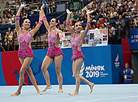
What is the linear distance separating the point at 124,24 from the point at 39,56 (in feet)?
12.8

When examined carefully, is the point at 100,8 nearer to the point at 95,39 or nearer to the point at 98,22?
the point at 98,22

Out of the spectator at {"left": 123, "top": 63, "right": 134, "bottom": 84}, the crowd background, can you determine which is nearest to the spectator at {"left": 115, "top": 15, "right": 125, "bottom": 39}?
the crowd background

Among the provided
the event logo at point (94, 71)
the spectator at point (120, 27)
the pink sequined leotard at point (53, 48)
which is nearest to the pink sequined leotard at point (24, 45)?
the pink sequined leotard at point (53, 48)

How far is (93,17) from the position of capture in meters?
14.7

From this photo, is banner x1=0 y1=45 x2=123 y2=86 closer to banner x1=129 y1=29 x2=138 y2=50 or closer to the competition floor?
banner x1=129 y1=29 x2=138 y2=50

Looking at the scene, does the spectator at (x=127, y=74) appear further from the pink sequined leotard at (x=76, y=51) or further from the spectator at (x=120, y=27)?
the pink sequined leotard at (x=76, y=51)

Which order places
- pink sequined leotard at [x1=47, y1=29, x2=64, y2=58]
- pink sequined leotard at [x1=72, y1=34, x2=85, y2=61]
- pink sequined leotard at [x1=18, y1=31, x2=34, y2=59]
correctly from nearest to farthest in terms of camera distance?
pink sequined leotard at [x1=72, y1=34, x2=85, y2=61]
pink sequined leotard at [x1=18, y1=31, x2=34, y2=59]
pink sequined leotard at [x1=47, y1=29, x2=64, y2=58]

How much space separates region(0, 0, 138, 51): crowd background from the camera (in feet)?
43.4

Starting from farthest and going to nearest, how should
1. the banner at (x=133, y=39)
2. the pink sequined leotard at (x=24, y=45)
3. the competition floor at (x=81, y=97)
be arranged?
the banner at (x=133, y=39)
the pink sequined leotard at (x=24, y=45)
the competition floor at (x=81, y=97)

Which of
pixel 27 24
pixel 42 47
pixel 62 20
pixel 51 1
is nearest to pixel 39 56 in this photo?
pixel 42 47

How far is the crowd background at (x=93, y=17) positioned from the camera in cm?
1324

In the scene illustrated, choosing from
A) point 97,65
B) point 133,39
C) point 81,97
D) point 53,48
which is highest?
Answer: point 53,48

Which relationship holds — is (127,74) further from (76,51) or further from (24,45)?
(24,45)

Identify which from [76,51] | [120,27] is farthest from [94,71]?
[76,51]
